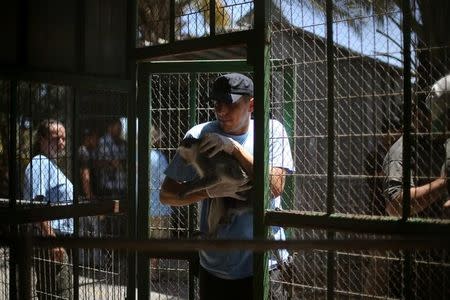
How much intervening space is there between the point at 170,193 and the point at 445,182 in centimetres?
167

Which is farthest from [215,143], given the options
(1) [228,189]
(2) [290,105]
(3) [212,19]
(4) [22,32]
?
(4) [22,32]

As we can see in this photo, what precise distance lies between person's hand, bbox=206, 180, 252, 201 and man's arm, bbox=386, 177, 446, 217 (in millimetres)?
880

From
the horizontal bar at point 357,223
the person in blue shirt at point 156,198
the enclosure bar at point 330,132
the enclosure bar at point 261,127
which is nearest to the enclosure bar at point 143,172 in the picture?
the person in blue shirt at point 156,198

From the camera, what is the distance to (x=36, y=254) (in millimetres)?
4078

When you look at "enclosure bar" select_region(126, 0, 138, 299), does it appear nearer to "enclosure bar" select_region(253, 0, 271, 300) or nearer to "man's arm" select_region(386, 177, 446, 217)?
"enclosure bar" select_region(253, 0, 271, 300)

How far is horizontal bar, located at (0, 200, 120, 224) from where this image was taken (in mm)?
3590

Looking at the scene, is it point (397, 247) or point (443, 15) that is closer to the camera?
point (397, 247)

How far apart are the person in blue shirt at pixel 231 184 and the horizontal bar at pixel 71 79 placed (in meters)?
0.72

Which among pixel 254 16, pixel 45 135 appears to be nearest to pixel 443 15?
pixel 254 16

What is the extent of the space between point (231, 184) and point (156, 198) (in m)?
1.08

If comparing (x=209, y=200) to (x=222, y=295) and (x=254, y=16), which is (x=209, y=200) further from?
(x=254, y=16)

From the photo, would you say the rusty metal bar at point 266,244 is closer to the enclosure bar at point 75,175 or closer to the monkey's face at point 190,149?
the monkey's face at point 190,149

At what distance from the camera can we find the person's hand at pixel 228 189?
337cm

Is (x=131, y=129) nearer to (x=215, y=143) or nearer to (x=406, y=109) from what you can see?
(x=215, y=143)
